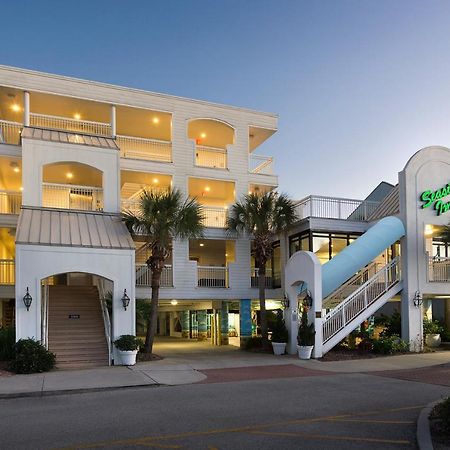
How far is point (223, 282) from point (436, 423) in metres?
18.4

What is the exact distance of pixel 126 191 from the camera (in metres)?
28.2

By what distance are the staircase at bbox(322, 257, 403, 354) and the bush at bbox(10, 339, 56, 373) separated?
10.4m

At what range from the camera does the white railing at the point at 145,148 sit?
1019 inches

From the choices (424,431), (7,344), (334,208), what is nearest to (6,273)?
(7,344)

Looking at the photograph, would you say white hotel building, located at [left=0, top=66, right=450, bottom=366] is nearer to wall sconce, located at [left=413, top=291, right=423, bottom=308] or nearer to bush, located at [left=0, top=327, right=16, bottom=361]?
wall sconce, located at [left=413, top=291, right=423, bottom=308]

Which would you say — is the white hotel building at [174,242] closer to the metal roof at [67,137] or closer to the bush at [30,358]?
the metal roof at [67,137]

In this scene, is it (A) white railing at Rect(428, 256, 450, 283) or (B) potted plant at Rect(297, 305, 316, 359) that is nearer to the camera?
(B) potted plant at Rect(297, 305, 316, 359)

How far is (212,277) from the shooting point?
26297mm


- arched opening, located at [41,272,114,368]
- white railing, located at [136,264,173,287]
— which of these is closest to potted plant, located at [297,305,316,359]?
arched opening, located at [41,272,114,368]

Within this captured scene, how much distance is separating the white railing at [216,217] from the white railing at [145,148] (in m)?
3.34

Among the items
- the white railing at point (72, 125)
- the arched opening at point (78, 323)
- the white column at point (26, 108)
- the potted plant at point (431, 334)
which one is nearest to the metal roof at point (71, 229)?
Answer: the arched opening at point (78, 323)

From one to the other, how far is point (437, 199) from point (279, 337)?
31.8 ft

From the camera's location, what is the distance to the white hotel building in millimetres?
19406

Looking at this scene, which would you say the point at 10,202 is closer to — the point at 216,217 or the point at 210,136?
the point at 216,217
